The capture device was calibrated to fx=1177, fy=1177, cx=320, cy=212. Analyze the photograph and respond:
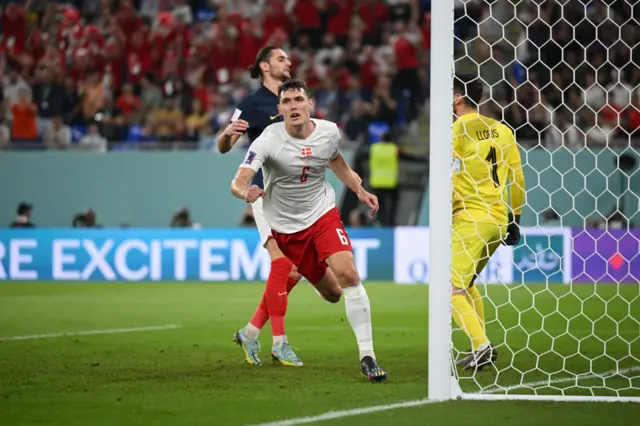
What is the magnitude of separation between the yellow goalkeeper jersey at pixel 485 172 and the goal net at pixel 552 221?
7.3 inches

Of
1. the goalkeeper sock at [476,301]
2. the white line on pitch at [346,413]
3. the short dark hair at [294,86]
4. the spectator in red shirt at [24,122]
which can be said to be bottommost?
the white line on pitch at [346,413]

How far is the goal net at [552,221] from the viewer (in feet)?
20.7

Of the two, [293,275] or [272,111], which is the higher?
[272,111]

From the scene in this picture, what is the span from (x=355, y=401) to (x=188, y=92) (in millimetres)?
14545

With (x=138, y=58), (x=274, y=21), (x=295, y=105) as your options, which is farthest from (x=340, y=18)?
(x=295, y=105)

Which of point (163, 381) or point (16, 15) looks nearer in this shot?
point (163, 381)

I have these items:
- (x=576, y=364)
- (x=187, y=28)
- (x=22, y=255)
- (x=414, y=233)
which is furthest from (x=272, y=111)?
(x=187, y=28)

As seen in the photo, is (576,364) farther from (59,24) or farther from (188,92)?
(59,24)

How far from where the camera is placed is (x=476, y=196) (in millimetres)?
8039

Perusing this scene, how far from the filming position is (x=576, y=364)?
8.02 meters

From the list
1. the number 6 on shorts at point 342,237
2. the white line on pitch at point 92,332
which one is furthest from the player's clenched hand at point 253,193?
the white line on pitch at point 92,332

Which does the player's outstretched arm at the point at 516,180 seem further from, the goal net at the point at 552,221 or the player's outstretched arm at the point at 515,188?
the goal net at the point at 552,221

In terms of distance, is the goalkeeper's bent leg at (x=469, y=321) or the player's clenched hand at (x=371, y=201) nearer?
the player's clenched hand at (x=371, y=201)

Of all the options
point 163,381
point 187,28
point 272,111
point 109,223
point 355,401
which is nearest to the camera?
point 355,401
